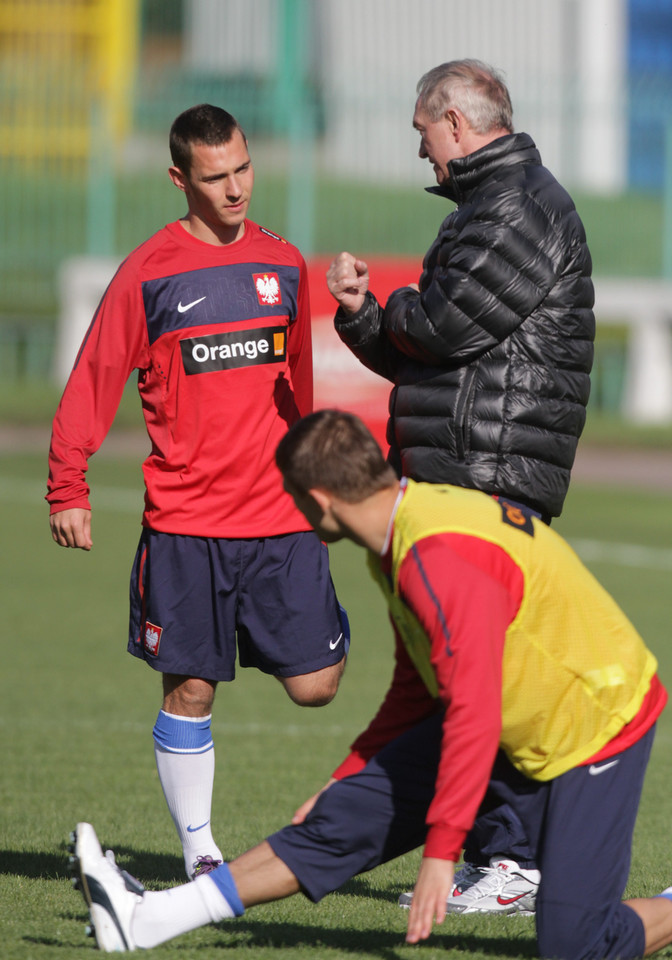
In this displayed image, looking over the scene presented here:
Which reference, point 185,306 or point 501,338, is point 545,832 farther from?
point 185,306

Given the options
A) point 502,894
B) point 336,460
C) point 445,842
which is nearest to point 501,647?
point 445,842

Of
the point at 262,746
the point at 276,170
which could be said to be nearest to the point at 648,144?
the point at 276,170

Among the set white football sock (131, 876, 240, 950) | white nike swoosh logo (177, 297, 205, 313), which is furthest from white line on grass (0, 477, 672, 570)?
white football sock (131, 876, 240, 950)

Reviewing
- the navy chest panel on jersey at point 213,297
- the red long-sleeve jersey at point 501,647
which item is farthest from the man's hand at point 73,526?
the red long-sleeve jersey at point 501,647

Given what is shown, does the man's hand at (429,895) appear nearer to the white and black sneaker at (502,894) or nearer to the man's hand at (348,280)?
the white and black sneaker at (502,894)

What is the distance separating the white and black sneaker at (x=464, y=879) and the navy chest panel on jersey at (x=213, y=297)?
1804 millimetres

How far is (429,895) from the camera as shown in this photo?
3387mm

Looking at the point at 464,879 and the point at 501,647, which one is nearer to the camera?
the point at 501,647

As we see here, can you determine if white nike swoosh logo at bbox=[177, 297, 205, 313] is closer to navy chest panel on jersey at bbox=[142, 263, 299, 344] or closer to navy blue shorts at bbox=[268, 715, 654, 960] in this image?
navy chest panel on jersey at bbox=[142, 263, 299, 344]

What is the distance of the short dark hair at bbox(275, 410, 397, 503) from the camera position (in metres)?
3.53

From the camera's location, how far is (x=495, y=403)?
14.3 feet

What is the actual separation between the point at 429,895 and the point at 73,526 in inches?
71.4

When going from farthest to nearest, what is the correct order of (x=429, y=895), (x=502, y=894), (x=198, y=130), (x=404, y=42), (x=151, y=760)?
(x=404, y=42) → (x=151, y=760) → (x=198, y=130) → (x=502, y=894) → (x=429, y=895)

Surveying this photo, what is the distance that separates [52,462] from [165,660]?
0.70 meters
